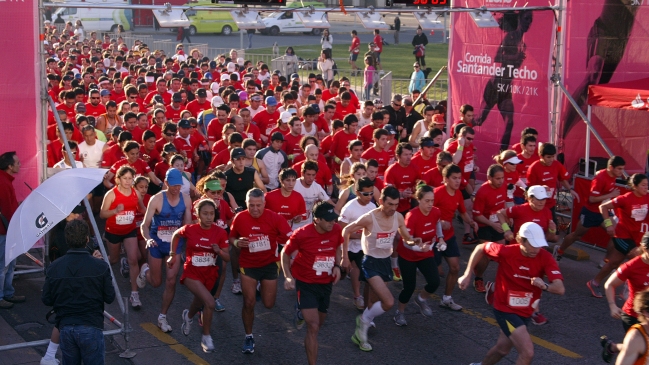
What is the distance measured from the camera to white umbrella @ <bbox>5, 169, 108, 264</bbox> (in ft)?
25.0

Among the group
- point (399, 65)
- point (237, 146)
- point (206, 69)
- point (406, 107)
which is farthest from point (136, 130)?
point (399, 65)

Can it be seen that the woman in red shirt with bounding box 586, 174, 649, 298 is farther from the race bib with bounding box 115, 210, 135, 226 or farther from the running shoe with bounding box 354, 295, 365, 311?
the race bib with bounding box 115, 210, 135, 226

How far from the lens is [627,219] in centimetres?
992

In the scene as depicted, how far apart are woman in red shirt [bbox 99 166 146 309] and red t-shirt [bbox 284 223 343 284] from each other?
2.66 m

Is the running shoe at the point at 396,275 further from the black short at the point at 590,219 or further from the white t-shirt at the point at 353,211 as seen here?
the black short at the point at 590,219

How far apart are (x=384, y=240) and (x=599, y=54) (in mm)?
6765

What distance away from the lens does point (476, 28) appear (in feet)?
48.7

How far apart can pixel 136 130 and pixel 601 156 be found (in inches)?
319

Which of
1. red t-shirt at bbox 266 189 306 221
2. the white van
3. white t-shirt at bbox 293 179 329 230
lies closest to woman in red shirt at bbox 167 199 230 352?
red t-shirt at bbox 266 189 306 221

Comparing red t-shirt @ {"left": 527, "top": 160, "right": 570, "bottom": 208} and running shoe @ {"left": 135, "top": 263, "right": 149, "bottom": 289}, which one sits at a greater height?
red t-shirt @ {"left": 527, "top": 160, "right": 570, "bottom": 208}

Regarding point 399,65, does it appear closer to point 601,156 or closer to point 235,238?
point 601,156

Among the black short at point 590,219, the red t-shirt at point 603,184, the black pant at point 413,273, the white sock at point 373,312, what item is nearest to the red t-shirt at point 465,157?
the black short at point 590,219

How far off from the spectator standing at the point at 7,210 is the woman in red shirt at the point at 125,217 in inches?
41.7

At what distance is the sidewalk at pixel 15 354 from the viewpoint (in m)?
8.20
